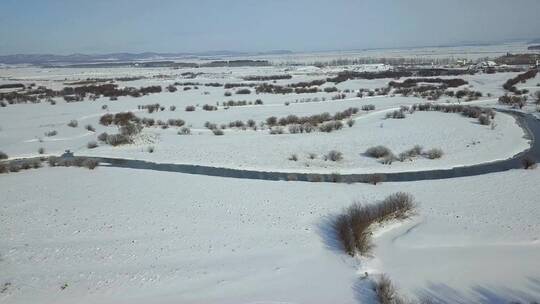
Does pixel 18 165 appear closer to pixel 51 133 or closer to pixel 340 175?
pixel 51 133

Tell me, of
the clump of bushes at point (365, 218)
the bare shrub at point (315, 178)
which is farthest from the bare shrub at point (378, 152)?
the clump of bushes at point (365, 218)

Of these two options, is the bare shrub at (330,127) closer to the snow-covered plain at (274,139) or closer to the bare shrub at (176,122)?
the snow-covered plain at (274,139)

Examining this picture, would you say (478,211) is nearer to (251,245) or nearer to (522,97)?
(251,245)

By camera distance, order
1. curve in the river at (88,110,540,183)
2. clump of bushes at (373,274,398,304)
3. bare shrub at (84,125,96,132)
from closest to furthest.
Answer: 1. clump of bushes at (373,274,398,304)
2. curve in the river at (88,110,540,183)
3. bare shrub at (84,125,96,132)

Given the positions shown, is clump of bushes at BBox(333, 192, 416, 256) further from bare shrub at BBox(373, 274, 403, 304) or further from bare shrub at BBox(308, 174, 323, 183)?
bare shrub at BBox(308, 174, 323, 183)

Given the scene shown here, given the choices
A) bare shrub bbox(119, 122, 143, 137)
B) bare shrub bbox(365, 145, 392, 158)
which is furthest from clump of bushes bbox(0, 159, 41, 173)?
bare shrub bbox(365, 145, 392, 158)
